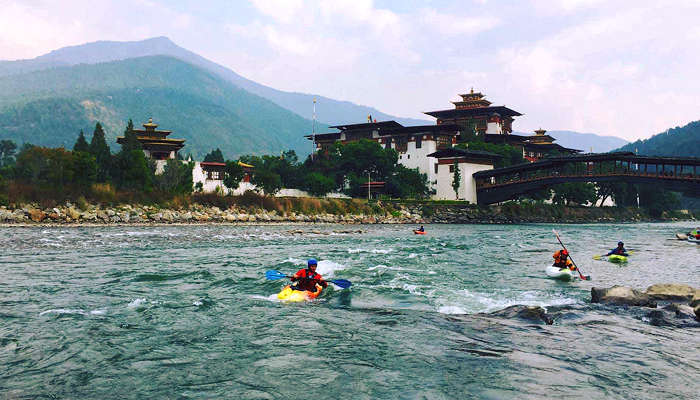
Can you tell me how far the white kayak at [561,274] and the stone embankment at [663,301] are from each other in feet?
14.3

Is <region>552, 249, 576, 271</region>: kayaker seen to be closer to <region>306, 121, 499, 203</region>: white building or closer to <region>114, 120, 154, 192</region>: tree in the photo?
<region>114, 120, 154, 192</region>: tree

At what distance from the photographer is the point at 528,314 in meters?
11.6

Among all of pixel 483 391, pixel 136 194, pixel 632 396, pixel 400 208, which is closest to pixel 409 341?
pixel 483 391

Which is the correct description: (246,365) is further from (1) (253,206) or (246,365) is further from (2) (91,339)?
(1) (253,206)

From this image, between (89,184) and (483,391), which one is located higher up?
(89,184)

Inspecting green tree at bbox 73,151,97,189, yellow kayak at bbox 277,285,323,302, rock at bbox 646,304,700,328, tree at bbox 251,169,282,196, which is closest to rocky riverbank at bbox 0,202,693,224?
green tree at bbox 73,151,97,189

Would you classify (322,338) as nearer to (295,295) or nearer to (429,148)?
(295,295)

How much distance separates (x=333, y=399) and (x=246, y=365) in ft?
6.49

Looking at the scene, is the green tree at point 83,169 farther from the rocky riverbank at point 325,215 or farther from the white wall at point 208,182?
the white wall at point 208,182

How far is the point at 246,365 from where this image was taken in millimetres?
8180

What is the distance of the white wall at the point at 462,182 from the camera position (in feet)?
256

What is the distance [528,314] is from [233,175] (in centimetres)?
6102

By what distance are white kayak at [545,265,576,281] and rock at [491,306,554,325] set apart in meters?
7.56

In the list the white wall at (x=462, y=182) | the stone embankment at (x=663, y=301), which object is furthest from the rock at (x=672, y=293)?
the white wall at (x=462, y=182)
